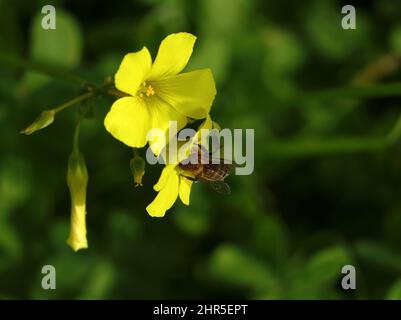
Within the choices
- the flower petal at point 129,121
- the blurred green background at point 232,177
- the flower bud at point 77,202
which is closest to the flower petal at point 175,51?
the flower petal at point 129,121

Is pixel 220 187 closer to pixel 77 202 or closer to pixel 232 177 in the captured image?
pixel 77 202

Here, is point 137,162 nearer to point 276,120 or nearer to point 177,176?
point 177,176

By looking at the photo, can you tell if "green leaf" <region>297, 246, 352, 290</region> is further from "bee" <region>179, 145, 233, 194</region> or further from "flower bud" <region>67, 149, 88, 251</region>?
"flower bud" <region>67, 149, 88, 251</region>

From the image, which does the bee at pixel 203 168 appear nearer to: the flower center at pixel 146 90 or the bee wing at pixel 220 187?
the bee wing at pixel 220 187

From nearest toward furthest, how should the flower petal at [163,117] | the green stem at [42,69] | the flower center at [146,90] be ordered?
1. the flower petal at [163,117]
2. the flower center at [146,90]
3. the green stem at [42,69]

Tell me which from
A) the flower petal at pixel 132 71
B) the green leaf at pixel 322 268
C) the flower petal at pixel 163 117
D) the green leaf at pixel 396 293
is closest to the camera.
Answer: the flower petal at pixel 132 71
